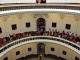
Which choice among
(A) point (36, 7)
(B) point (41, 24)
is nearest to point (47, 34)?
(B) point (41, 24)

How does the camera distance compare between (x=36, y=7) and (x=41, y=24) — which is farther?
(x=41, y=24)

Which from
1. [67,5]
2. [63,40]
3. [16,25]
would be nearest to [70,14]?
[67,5]

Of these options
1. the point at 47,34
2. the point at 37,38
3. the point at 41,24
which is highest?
the point at 41,24

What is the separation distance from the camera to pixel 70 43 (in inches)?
1010

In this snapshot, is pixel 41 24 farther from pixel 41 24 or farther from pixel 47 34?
pixel 47 34

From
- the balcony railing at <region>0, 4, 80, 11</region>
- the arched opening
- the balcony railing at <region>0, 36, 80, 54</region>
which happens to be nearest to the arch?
the arched opening

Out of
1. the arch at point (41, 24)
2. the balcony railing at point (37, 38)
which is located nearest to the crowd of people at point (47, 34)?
the arch at point (41, 24)

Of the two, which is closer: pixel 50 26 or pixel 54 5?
pixel 54 5

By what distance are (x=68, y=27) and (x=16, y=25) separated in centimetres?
728

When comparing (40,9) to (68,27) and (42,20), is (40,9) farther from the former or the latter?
(68,27)

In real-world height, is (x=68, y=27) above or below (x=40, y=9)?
below

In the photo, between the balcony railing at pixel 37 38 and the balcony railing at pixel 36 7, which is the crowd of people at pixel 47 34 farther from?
the balcony railing at pixel 36 7

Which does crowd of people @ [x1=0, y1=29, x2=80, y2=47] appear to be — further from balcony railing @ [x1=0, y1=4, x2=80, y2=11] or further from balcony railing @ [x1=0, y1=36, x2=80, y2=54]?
balcony railing @ [x1=0, y1=4, x2=80, y2=11]

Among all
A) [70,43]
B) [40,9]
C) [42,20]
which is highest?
[40,9]
